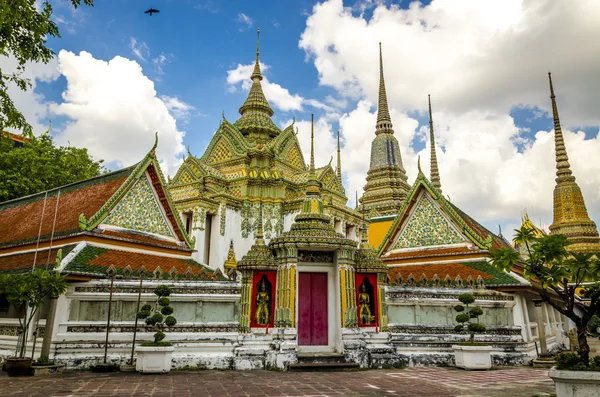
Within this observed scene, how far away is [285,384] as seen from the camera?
7715 millimetres

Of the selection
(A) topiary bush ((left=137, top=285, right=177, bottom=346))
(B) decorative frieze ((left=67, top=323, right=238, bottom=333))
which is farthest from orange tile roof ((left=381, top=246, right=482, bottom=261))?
(A) topiary bush ((left=137, top=285, right=177, bottom=346))

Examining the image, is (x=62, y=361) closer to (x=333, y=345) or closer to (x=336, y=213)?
(x=333, y=345)

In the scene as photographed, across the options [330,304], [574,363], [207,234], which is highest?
[207,234]

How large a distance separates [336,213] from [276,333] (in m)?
13.5

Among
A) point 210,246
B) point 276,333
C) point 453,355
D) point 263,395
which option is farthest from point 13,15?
point 210,246

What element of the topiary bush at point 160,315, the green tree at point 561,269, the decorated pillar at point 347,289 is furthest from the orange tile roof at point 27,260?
the green tree at point 561,269

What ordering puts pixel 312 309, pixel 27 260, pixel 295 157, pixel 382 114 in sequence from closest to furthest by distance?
pixel 312 309, pixel 27 260, pixel 295 157, pixel 382 114

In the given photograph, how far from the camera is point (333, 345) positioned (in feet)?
35.7

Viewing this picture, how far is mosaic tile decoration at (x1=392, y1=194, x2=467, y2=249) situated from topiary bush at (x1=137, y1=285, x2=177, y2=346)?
884cm

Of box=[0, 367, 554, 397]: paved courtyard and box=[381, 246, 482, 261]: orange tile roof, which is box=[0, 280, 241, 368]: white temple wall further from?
box=[381, 246, 482, 261]: orange tile roof

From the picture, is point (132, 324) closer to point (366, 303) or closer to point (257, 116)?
point (366, 303)

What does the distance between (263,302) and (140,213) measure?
5.18m

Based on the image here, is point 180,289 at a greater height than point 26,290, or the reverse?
point 180,289

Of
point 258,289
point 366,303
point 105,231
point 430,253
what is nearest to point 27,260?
point 105,231
